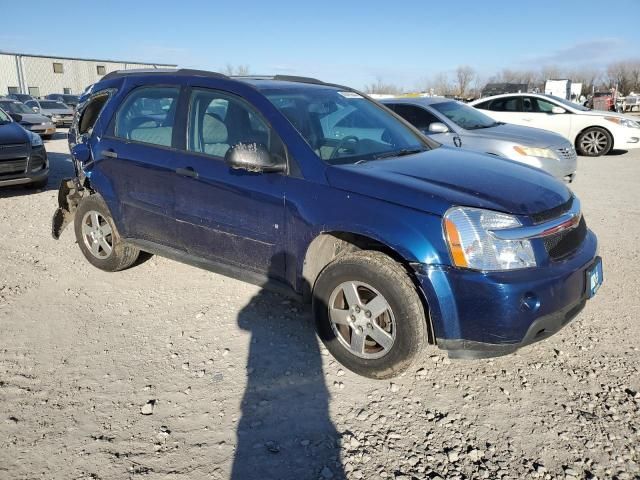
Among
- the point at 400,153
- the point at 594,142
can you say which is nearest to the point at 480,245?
the point at 400,153

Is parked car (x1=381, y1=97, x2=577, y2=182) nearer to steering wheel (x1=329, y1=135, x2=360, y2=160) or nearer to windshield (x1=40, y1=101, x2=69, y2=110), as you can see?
steering wheel (x1=329, y1=135, x2=360, y2=160)

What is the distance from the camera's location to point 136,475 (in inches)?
93.1

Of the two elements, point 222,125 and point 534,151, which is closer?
point 222,125

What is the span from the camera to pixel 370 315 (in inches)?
118

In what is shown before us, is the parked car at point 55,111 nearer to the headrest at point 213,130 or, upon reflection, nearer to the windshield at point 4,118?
the windshield at point 4,118

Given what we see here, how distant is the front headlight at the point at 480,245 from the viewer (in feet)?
8.79

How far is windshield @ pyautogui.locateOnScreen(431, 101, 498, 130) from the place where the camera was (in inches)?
327

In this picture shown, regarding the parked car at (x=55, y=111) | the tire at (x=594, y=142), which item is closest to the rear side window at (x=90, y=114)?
the tire at (x=594, y=142)

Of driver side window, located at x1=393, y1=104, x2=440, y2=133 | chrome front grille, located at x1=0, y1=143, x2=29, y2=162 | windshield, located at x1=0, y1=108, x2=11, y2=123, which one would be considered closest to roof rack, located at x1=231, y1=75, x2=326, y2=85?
driver side window, located at x1=393, y1=104, x2=440, y2=133

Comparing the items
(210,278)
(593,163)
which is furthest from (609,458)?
(593,163)

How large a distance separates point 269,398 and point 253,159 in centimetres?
145

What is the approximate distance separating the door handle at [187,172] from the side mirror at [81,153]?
1374mm

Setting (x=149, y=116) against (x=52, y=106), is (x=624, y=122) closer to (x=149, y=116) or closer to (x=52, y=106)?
(x=149, y=116)

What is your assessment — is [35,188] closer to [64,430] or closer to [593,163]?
[64,430]
